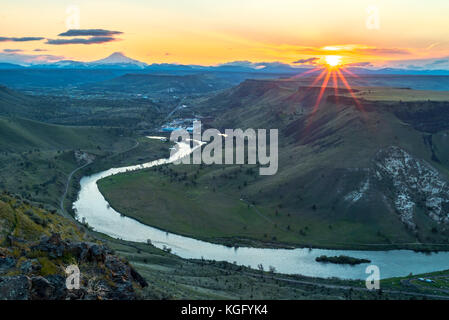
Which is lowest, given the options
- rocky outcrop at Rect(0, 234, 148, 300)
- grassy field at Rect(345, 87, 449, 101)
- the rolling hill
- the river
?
the river

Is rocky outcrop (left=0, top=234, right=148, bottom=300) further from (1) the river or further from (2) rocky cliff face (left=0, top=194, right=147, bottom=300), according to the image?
(1) the river

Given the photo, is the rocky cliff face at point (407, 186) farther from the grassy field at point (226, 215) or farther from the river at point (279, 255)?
the river at point (279, 255)

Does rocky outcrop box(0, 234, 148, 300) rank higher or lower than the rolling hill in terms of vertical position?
lower

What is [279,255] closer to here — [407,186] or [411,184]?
[407,186]

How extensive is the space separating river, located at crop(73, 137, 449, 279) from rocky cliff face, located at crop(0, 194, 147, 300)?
3226 cm

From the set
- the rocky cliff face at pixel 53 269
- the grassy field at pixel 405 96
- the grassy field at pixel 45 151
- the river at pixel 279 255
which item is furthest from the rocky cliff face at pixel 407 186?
the grassy field at pixel 45 151

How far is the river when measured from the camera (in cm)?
5450

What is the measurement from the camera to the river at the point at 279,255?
54.5m

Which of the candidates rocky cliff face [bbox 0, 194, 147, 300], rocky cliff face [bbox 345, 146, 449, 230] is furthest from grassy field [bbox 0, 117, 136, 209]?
rocky cliff face [bbox 345, 146, 449, 230]

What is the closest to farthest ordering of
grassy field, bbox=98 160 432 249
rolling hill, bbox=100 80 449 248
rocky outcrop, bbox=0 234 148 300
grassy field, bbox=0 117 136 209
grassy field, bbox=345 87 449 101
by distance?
1. rocky outcrop, bbox=0 234 148 300
2. grassy field, bbox=98 160 432 249
3. rolling hill, bbox=100 80 449 248
4. grassy field, bbox=0 117 136 209
5. grassy field, bbox=345 87 449 101

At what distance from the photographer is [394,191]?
244 feet

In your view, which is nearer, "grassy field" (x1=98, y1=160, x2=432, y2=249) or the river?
the river

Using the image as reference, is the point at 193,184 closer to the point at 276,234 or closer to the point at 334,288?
the point at 276,234

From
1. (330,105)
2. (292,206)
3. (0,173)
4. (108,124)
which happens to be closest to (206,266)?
(292,206)
